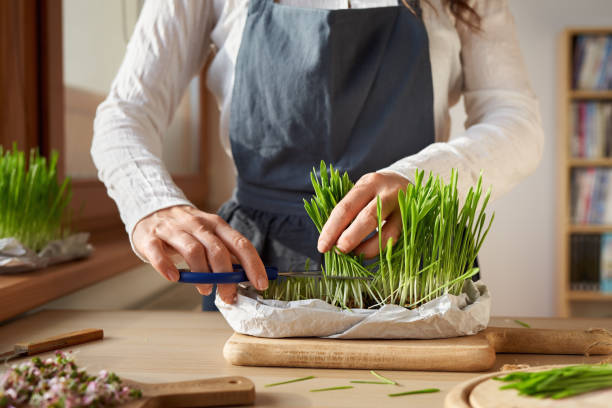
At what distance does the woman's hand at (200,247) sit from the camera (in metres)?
0.72

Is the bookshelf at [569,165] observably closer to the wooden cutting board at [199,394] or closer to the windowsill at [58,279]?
the windowsill at [58,279]

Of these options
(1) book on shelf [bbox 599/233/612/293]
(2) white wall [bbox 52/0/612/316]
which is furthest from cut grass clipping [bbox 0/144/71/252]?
(1) book on shelf [bbox 599/233/612/293]

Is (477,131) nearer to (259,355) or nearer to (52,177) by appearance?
(259,355)

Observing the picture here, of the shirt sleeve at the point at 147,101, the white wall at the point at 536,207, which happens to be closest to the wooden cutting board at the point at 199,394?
the shirt sleeve at the point at 147,101

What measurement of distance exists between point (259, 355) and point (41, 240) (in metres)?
0.78

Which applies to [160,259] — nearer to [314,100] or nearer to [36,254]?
[314,100]

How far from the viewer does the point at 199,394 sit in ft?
1.81

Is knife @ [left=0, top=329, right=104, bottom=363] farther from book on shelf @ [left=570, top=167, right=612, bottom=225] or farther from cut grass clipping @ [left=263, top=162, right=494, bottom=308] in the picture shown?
book on shelf @ [left=570, top=167, right=612, bottom=225]

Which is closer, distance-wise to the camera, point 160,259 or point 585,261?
point 160,259

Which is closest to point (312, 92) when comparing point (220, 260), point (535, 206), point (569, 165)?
point (220, 260)

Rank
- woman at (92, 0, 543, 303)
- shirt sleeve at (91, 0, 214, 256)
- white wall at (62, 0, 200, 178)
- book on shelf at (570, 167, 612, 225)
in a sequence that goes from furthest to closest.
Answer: book on shelf at (570, 167, 612, 225), white wall at (62, 0, 200, 178), woman at (92, 0, 543, 303), shirt sleeve at (91, 0, 214, 256)

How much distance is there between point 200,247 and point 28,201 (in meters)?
0.62

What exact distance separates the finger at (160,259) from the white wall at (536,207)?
296 cm

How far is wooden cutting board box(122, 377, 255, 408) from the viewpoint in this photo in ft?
1.81
